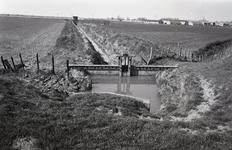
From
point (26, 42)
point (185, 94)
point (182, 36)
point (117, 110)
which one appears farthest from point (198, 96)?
point (182, 36)

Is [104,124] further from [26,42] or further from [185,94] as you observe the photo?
[26,42]

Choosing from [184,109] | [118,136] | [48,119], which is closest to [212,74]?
[184,109]

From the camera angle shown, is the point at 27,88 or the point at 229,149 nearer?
the point at 229,149

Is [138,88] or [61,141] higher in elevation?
[61,141]

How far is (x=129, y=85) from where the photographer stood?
77.4 ft

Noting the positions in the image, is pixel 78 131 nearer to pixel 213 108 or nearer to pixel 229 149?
pixel 229 149

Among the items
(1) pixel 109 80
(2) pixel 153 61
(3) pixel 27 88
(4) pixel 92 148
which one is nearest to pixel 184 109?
(4) pixel 92 148

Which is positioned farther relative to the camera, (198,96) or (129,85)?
(129,85)

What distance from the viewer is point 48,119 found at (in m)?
8.58

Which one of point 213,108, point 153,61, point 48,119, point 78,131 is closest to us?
point 78,131

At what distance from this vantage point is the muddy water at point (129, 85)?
20609mm

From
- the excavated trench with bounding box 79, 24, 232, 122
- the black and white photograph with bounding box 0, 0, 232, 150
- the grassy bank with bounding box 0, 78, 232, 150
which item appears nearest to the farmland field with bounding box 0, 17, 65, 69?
the black and white photograph with bounding box 0, 0, 232, 150

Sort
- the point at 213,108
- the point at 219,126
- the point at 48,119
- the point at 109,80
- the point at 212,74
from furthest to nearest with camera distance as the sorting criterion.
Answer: the point at 109,80, the point at 212,74, the point at 213,108, the point at 219,126, the point at 48,119

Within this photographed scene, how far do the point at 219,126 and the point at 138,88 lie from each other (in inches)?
510
